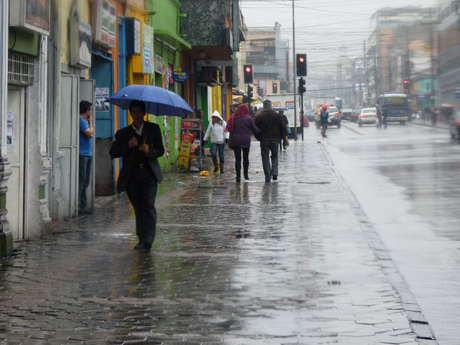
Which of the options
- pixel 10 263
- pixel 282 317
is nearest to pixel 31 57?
pixel 10 263

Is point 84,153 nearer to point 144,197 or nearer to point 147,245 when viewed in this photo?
point 144,197

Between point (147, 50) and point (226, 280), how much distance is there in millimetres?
11607

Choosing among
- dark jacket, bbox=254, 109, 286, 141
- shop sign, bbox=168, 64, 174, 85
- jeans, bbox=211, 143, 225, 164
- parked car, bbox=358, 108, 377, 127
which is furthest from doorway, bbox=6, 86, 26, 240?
parked car, bbox=358, 108, 377, 127

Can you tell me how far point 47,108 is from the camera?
10.1 metres

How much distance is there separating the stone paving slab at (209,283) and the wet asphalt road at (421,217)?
0.25 m

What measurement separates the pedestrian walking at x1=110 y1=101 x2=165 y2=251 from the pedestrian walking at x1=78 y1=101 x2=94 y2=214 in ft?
11.2

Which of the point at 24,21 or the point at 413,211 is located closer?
the point at 24,21

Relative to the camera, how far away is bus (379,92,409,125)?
231 ft

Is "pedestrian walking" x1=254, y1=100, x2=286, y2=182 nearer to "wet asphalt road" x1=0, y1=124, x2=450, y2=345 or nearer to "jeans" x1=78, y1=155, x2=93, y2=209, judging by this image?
"wet asphalt road" x1=0, y1=124, x2=450, y2=345

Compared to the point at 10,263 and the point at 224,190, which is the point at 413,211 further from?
the point at 10,263

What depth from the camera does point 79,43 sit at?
1254cm

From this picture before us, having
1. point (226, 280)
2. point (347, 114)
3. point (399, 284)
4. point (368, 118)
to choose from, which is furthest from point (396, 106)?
point (226, 280)

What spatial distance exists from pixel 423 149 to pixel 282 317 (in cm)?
2511

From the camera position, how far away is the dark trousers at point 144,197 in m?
8.73
